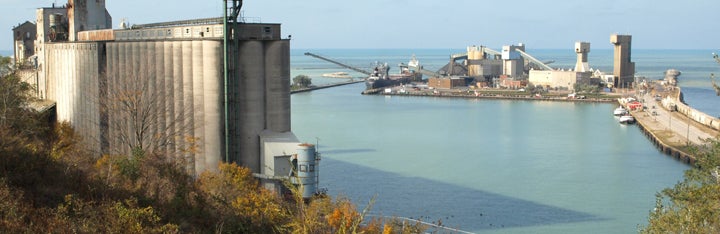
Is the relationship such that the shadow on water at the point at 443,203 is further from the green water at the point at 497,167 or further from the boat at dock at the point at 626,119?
the boat at dock at the point at 626,119

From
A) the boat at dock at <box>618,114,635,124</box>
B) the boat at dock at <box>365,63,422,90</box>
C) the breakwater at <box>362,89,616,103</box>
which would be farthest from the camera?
the boat at dock at <box>365,63,422,90</box>

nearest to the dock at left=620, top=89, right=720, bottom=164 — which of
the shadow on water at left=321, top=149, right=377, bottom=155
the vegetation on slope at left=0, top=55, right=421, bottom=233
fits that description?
the shadow on water at left=321, top=149, right=377, bottom=155

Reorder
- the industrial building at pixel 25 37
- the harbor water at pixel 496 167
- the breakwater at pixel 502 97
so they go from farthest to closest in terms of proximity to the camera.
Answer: the breakwater at pixel 502 97 → the industrial building at pixel 25 37 → the harbor water at pixel 496 167

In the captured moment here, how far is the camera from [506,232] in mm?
10266

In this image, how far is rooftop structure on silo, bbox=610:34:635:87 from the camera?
135ft

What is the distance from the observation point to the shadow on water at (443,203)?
10.8 m

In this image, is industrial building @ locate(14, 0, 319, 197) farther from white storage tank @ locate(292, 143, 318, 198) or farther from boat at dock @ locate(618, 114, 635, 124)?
boat at dock @ locate(618, 114, 635, 124)

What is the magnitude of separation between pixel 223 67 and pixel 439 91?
31186 millimetres

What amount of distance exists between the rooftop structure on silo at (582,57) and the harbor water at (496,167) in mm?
12727

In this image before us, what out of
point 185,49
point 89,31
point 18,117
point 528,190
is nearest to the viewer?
point 18,117

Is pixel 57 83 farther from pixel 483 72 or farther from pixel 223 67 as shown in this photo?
pixel 483 72

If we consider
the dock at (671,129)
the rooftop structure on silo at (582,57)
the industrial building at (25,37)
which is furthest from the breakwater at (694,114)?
the industrial building at (25,37)

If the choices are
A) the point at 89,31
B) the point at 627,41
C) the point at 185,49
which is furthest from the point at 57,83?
the point at 627,41

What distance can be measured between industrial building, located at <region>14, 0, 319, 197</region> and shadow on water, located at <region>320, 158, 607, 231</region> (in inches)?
71.3
